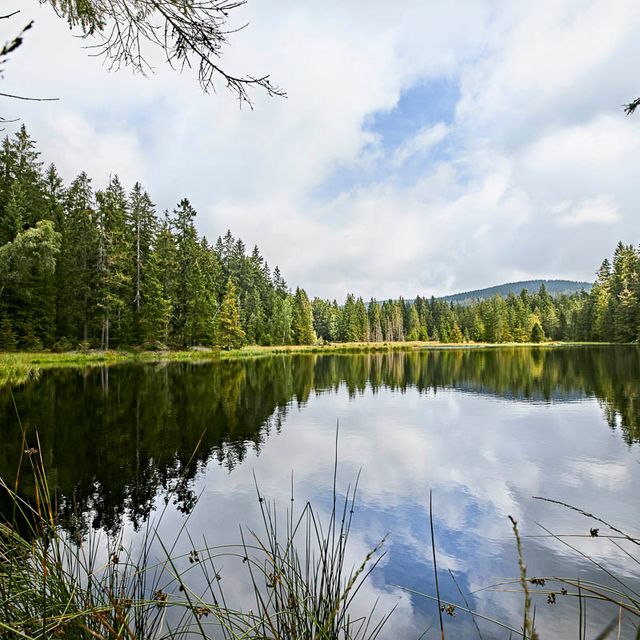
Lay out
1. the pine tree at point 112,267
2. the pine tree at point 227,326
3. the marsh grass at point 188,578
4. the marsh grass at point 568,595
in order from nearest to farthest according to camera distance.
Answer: the marsh grass at point 568,595 → the marsh grass at point 188,578 → the pine tree at point 112,267 → the pine tree at point 227,326

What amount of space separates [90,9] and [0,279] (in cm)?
3279

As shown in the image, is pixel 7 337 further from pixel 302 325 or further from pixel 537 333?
pixel 537 333

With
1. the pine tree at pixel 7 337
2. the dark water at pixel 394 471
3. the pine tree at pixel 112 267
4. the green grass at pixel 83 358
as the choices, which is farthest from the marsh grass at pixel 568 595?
the pine tree at pixel 112 267

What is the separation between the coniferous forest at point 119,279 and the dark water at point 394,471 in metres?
19.0

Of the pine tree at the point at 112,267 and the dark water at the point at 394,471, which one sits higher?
the pine tree at the point at 112,267

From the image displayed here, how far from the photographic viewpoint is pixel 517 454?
1014cm

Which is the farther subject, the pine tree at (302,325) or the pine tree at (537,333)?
the pine tree at (537,333)

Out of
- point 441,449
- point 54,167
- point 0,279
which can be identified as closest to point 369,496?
point 441,449

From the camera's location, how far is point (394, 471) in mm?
8922

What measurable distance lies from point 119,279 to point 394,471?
35.7 meters

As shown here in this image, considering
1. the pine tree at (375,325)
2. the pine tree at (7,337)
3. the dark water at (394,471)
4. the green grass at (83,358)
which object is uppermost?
the pine tree at (375,325)

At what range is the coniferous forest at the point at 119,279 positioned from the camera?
32.6m

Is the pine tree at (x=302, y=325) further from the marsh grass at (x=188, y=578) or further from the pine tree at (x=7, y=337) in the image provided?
the marsh grass at (x=188, y=578)

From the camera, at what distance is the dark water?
5.24 meters
